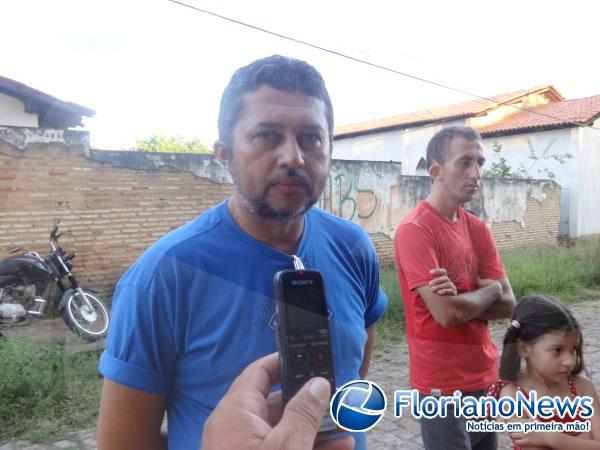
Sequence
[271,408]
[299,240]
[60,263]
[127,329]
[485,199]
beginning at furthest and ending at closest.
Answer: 1. [485,199]
2. [60,263]
3. [299,240]
4. [127,329]
5. [271,408]

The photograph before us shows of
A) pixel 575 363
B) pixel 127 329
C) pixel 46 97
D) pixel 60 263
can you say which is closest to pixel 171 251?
pixel 127 329

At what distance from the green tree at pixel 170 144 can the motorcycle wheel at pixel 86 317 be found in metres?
0.83

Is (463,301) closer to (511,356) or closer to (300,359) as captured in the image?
(511,356)

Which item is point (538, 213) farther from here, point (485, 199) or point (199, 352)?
point (199, 352)

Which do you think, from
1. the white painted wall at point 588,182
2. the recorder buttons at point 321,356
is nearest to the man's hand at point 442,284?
the recorder buttons at point 321,356

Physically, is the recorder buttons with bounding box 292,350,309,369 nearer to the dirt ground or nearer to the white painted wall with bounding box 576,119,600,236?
the dirt ground

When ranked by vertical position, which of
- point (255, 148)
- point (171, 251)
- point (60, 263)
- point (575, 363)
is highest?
point (255, 148)

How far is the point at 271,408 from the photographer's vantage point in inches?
19.2

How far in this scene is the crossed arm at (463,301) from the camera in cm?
110

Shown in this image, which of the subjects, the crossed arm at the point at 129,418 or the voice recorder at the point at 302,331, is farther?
the crossed arm at the point at 129,418

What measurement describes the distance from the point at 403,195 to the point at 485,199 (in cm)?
73

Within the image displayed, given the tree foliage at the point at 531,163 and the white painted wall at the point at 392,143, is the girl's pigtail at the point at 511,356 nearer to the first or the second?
the white painted wall at the point at 392,143

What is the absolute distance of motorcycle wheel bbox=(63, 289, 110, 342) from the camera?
1786mm
